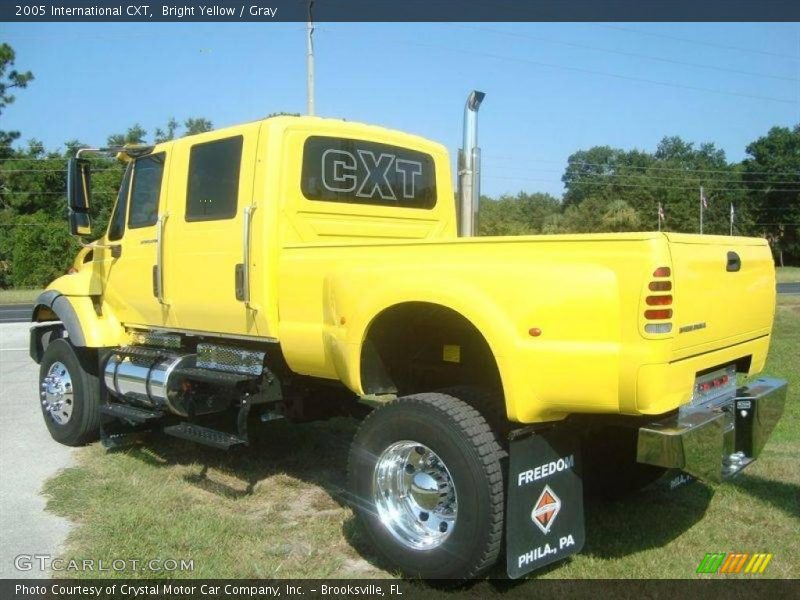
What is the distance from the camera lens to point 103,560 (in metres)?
4.04

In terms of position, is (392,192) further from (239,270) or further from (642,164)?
(642,164)

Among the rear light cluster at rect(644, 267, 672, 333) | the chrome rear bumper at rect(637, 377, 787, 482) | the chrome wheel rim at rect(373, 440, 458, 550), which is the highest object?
the rear light cluster at rect(644, 267, 672, 333)

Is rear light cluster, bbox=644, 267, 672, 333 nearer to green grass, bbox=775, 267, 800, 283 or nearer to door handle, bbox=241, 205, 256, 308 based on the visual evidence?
door handle, bbox=241, 205, 256, 308

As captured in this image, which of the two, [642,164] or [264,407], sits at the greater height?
[642,164]

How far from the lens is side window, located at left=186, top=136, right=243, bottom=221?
4.86 meters

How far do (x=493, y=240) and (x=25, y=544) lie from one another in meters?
3.22

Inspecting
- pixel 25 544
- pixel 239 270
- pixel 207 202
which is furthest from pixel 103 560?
pixel 207 202

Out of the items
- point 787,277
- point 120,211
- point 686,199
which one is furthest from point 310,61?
point 686,199

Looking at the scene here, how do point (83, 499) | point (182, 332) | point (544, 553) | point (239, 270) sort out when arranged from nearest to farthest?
point (544, 553), point (239, 270), point (83, 499), point (182, 332)

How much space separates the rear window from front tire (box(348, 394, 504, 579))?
1.80 meters

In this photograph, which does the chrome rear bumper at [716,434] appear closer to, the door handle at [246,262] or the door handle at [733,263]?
the door handle at [733,263]

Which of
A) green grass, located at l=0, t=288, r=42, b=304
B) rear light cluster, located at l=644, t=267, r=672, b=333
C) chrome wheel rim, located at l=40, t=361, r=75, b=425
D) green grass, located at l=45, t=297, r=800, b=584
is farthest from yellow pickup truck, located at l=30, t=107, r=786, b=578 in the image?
green grass, located at l=0, t=288, r=42, b=304

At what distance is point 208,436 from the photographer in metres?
4.87
